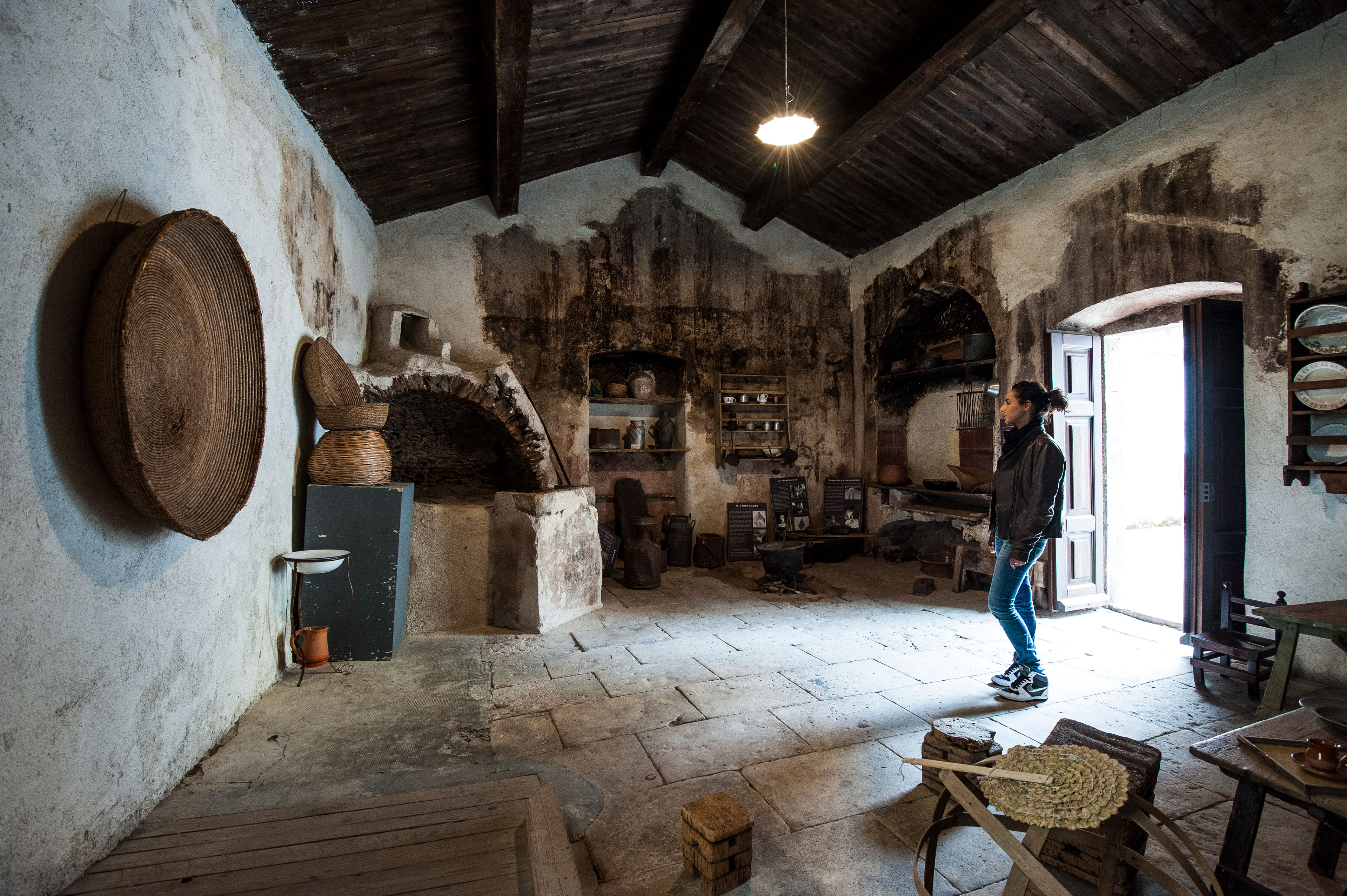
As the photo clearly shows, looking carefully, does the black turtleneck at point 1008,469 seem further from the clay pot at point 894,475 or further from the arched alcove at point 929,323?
the clay pot at point 894,475

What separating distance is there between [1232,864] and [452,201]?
689 centimetres

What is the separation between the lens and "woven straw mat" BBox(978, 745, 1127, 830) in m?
1.48

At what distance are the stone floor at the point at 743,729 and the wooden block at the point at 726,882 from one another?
4 centimetres

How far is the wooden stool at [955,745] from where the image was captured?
2367 millimetres

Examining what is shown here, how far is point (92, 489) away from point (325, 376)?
2027mm

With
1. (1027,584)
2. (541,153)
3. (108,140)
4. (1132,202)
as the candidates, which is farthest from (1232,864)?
(541,153)

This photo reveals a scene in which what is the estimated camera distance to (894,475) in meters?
7.06

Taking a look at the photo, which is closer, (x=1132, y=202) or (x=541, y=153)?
(x=1132, y=202)

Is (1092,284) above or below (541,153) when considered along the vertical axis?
below

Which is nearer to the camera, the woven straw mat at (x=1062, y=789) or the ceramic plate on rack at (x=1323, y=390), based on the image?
the woven straw mat at (x=1062, y=789)

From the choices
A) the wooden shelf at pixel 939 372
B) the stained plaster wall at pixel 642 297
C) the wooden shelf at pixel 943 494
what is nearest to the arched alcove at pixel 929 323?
the wooden shelf at pixel 939 372

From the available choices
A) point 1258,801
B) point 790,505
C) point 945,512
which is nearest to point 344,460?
point 1258,801

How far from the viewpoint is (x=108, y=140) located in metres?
2.04

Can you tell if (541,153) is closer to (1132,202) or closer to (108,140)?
(108,140)
